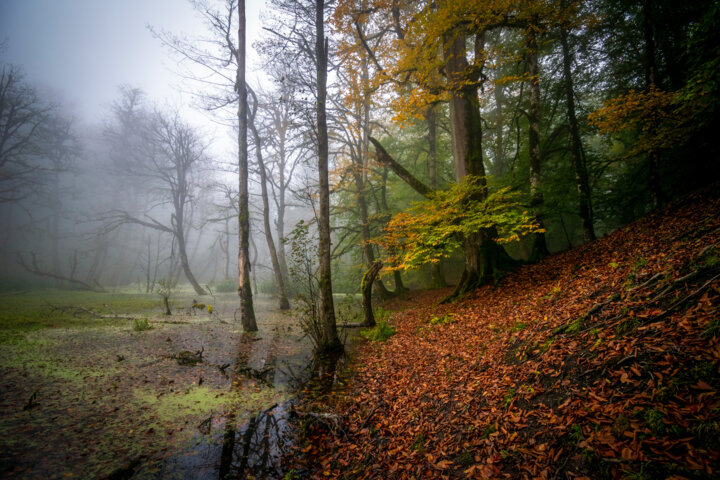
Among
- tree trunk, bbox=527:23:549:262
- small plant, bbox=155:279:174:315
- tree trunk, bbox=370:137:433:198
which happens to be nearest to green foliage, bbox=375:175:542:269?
tree trunk, bbox=370:137:433:198

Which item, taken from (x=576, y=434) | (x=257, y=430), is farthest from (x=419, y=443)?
(x=257, y=430)

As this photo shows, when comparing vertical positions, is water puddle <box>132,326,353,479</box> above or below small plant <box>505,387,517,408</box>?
below

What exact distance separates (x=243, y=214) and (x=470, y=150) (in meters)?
8.23

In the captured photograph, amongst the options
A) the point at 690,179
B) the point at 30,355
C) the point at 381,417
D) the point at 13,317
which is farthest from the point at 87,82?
the point at 690,179

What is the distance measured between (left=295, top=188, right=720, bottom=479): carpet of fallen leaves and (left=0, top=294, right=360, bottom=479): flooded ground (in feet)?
3.48

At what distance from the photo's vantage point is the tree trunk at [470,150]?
860cm

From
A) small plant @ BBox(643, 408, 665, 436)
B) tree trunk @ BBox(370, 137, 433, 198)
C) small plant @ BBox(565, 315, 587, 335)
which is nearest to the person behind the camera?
small plant @ BBox(643, 408, 665, 436)

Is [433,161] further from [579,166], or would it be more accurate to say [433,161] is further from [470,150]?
[579,166]

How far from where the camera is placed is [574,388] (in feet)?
9.02

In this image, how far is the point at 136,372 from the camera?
5.71 meters

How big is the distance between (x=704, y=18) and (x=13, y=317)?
2075 centimetres

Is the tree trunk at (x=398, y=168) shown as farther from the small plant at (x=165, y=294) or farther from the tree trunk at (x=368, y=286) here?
the small plant at (x=165, y=294)

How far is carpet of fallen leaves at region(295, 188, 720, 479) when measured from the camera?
1976 mm

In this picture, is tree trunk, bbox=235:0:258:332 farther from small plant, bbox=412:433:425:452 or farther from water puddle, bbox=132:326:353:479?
small plant, bbox=412:433:425:452
